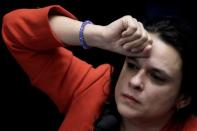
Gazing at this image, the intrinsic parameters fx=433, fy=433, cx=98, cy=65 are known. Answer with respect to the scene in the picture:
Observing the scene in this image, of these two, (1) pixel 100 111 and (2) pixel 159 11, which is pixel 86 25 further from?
(2) pixel 159 11

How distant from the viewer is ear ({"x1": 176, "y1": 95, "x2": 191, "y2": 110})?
60.2 inches

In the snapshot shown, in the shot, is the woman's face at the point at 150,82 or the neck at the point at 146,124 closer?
the woman's face at the point at 150,82

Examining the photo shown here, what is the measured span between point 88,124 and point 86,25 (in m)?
0.36

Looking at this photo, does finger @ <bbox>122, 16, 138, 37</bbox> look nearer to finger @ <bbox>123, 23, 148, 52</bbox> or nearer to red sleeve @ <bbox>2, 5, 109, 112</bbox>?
finger @ <bbox>123, 23, 148, 52</bbox>

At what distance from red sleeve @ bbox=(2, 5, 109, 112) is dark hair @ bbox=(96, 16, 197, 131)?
16 centimetres

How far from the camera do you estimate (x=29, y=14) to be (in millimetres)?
1565

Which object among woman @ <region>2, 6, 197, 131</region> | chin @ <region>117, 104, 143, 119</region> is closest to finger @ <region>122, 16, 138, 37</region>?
woman @ <region>2, 6, 197, 131</region>

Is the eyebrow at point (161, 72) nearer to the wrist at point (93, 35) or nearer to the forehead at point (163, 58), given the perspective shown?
the forehead at point (163, 58)

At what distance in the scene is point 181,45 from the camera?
143 centimetres

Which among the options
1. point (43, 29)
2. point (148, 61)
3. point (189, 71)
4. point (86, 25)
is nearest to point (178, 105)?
point (189, 71)

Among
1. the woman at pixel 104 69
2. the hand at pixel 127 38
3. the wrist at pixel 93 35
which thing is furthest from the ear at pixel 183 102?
the wrist at pixel 93 35

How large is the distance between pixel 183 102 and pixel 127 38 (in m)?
0.37

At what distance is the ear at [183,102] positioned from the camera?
1.53 m

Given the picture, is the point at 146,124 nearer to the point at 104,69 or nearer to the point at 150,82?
the point at 150,82
